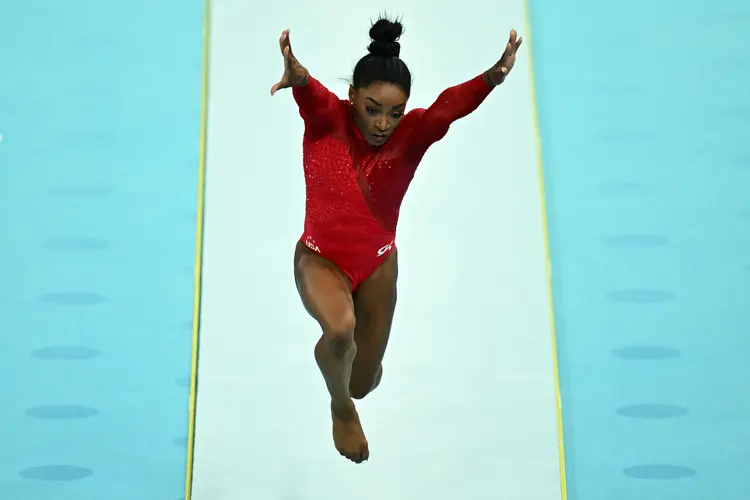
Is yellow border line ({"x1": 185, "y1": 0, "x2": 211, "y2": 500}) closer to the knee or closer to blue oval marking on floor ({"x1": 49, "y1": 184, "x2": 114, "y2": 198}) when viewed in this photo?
blue oval marking on floor ({"x1": 49, "y1": 184, "x2": 114, "y2": 198})

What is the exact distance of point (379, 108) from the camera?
14.5 ft

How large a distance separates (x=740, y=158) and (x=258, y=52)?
2.46m

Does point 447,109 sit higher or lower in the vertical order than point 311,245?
higher

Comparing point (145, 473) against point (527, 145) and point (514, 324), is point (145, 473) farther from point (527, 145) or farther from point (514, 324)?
point (527, 145)

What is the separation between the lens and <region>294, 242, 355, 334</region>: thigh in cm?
434

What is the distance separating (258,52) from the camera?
671 centimetres

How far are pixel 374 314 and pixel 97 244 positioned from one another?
6.31 feet

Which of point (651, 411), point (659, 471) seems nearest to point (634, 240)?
point (651, 411)

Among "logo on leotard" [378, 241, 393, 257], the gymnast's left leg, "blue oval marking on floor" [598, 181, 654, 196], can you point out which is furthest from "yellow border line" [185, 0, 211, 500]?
"blue oval marking on floor" [598, 181, 654, 196]

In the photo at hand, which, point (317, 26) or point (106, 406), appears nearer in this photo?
point (106, 406)

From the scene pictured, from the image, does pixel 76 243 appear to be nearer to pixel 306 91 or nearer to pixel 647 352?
pixel 306 91

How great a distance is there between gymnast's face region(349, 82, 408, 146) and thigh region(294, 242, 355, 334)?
1.51 feet

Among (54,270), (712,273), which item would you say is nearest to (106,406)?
(54,270)

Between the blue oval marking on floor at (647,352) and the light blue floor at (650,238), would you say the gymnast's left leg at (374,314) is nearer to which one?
the light blue floor at (650,238)
